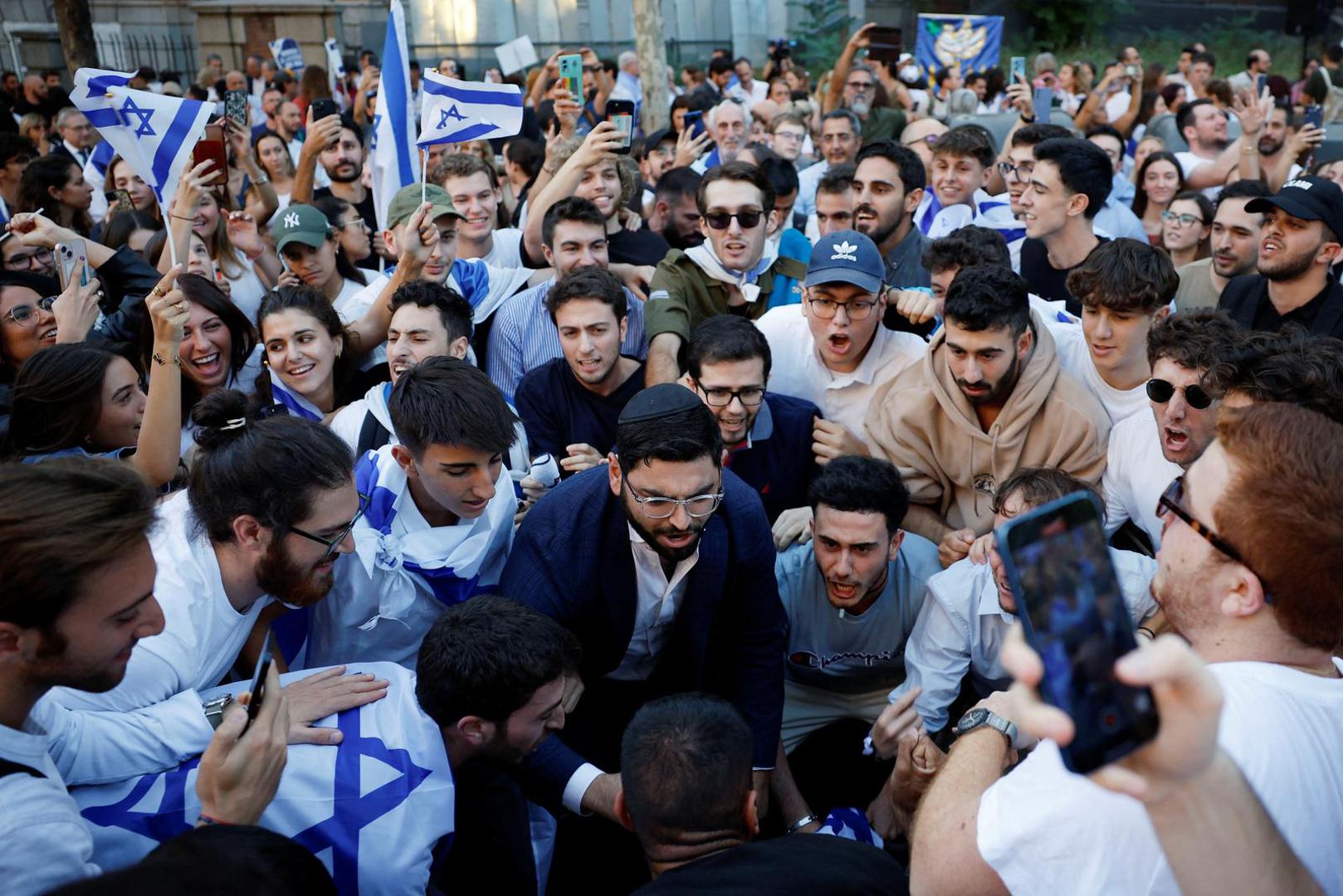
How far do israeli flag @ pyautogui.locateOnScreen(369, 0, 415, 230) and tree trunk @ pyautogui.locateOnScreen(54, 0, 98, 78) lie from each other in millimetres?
14387

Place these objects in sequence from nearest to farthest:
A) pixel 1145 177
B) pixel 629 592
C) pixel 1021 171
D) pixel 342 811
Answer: pixel 342 811, pixel 629 592, pixel 1021 171, pixel 1145 177

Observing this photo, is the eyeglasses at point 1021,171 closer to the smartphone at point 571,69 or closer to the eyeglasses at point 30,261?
the smartphone at point 571,69

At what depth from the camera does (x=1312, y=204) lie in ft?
14.5

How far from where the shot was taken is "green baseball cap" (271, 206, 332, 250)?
5.11m

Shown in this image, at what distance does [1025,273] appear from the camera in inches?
216

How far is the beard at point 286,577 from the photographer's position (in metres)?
2.69

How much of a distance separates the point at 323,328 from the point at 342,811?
245 centimetres

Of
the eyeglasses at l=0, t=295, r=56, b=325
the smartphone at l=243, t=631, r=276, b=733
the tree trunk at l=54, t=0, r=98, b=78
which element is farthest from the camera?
the tree trunk at l=54, t=0, r=98, b=78

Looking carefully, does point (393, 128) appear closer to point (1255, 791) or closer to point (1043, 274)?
point (1043, 274)

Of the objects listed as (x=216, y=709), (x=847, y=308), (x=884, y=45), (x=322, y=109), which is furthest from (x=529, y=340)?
(x=884, y=45)

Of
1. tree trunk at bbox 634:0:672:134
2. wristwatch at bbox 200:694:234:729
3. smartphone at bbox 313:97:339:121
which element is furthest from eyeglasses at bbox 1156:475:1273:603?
tree trunk at bbox 634:0:672:134

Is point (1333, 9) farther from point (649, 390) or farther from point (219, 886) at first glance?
point (219, 886)

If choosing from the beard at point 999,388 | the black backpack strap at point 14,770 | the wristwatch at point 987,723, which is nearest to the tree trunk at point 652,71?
the beard at point 999,388

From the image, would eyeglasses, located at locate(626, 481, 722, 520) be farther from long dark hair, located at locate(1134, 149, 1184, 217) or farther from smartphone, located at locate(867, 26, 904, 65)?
smartphone, located at locate(867, 26, 904, 65)
